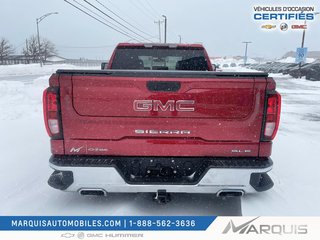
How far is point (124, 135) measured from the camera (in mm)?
2752

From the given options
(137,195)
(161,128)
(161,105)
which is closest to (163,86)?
(161,105)

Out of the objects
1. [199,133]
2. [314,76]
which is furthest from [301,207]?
[314,76]

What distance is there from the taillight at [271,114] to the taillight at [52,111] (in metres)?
2.06

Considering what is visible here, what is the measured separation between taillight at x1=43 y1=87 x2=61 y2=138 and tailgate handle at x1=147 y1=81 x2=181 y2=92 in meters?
0.92

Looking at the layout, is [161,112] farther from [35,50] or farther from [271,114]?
[35,50]

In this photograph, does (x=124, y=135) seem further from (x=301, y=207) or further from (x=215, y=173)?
(x=301, y=207)

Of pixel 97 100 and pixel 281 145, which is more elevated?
pixel 97 100

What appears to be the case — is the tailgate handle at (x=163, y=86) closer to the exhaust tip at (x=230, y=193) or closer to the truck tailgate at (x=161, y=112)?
the truck tailgate at (x=161, y=112)

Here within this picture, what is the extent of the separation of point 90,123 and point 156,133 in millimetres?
657

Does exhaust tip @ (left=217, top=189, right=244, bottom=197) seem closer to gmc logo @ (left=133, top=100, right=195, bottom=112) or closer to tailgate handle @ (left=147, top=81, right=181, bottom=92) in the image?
gmc logo @ (left=133, top=100, right=195, bottom=112)

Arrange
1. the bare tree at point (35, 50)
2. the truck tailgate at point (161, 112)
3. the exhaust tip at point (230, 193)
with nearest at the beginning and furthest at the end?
the truck tailgate at point (161, 112), the exhaust tip at point (230, 193), the bare tree at point (35, 50)

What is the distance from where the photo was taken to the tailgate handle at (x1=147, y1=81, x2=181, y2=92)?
2.67 meters

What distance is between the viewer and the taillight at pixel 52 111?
2.69 metres

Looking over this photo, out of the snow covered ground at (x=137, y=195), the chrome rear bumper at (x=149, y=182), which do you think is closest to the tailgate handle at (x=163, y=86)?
the chrome rear bumper at (x=149, y=182)
